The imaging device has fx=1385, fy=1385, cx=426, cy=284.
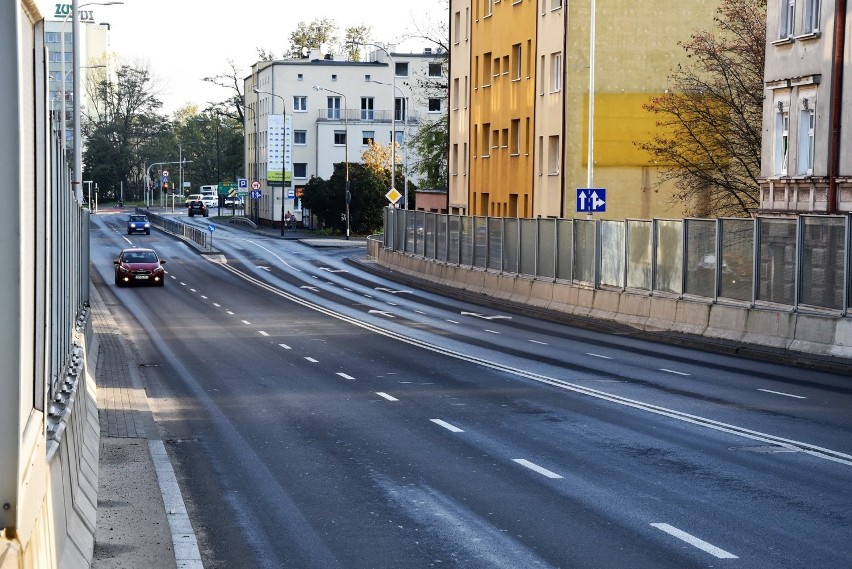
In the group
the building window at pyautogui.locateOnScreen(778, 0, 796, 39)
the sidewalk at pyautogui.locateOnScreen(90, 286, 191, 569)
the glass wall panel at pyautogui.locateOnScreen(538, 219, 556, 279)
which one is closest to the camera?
the sidewalk at pyautogui.locateOnScreen(90, 286, 191, 569)

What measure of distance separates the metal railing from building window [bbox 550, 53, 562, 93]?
10551 mm

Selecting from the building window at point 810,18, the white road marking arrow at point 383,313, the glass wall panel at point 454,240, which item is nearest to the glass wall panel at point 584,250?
the white road marking arrow at point 383,313

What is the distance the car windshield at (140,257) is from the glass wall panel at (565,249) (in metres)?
19.2

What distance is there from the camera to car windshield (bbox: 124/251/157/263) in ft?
175

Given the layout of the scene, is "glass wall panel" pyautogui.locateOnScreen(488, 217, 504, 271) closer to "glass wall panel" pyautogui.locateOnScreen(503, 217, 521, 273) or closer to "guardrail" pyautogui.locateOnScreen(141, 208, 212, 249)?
"glass wall panel" pyautogui.locateOnScreen(503, 217, 521, 273)

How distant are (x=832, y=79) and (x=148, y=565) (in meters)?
32.0

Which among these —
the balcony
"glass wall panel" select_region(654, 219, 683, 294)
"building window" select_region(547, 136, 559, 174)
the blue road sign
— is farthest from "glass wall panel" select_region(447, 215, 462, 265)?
the balcony

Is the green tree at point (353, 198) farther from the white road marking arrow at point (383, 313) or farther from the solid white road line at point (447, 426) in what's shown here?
the solid white road line at point (447, 426)

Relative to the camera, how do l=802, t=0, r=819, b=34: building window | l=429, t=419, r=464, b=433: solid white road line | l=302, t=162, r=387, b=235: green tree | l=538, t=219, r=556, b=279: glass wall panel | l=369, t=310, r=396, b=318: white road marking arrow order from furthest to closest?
1. l=302, t=162, r=387, b=235: green tree
2. l=538, t=219, r=556, b=279: glass wall panel
3. l=802, t=0, r=819, b=34: building window
4. l=369, t=310, r=396, b=318: white road marking arrow
5. l=429, t=419, r=464, b=433: solid white road line

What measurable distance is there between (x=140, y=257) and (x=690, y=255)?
91.9 ft

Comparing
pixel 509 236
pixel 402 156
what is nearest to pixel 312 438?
pixel 509 236

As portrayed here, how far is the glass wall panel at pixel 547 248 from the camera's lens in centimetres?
4119

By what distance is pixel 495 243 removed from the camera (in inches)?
1866

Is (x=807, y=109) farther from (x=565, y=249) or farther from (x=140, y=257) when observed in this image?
(x=140, y=257)
